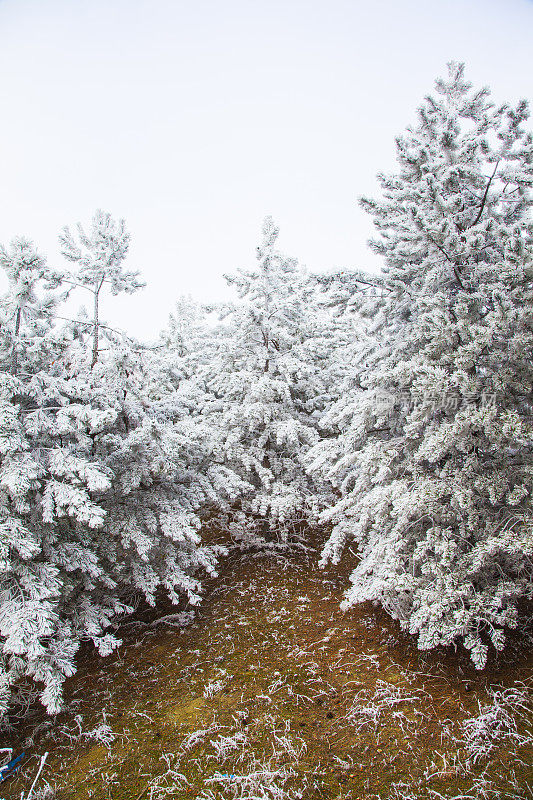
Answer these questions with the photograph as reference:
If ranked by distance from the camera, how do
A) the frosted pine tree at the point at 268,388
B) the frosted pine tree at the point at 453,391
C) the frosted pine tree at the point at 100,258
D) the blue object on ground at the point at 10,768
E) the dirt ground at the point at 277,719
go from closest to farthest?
1. the dirt ground at the point at 277,719
2. the blue object on ground at the point at 10,768
3. the frosted pine tree at the point at 453,391
4. the frosted pine tree at the point at 100,258
5. the frosted pine tree at the point at 268,388

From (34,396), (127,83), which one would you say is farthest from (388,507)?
(127,83)

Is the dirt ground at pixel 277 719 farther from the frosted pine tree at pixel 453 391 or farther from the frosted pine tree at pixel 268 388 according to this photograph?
the frosted pine tree at pixel 268 388

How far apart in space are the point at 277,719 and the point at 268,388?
5.10 m

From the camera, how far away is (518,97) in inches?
175

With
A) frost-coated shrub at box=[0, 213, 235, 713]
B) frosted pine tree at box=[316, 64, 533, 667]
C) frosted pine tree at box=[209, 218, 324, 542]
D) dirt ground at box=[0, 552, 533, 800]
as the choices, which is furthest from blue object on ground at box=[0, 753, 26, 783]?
frosted pine tree at box=[209, 218, 324, 542]

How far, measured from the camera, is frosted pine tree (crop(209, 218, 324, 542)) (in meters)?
7.57

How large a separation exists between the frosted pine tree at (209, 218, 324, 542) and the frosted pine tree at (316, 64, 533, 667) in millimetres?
2371

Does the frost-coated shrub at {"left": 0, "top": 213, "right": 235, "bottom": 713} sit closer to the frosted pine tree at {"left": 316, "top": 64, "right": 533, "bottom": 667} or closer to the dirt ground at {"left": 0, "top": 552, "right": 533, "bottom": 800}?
the dirt ground at {"left": 0, "top": 552, "right": 533, "bottom": 800}

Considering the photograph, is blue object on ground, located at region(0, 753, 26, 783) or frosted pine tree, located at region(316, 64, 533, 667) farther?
frosted pine tree, located at region(316, 64, 533, 667)

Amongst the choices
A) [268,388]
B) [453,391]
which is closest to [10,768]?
[453,391]

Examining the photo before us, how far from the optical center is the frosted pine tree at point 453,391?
3889 millimetres

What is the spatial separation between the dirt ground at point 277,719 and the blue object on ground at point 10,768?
0.07 metres

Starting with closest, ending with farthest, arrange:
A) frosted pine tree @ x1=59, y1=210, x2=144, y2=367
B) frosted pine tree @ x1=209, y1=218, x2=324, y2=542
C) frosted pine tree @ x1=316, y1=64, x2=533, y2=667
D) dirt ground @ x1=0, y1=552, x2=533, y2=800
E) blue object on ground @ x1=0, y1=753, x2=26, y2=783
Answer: dirt ground @ x1=0, y1=552, x2=533, y2=800
blue object on ground @ x1=0, y1=753, x2=26, y2=783
frosted pine tree @ x1=316, y1=64, x2=533, y2=667
frosted pine tree @ x1=59, y1=210, x2=144, y2=367
frosted pine tree @ x1=209, y1=218, x2=324, y2=542

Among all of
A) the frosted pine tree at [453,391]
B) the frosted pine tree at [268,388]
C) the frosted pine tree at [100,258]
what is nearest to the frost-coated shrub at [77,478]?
the frosted pine tree at [100,258]
